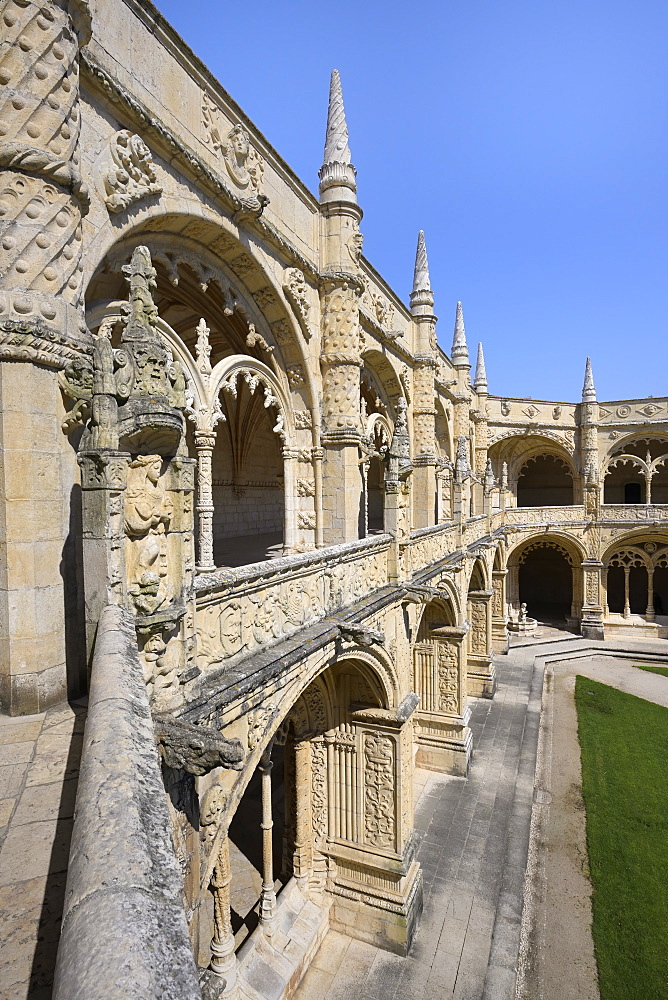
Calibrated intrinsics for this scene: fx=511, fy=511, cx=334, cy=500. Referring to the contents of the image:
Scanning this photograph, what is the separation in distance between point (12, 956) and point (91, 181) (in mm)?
5338

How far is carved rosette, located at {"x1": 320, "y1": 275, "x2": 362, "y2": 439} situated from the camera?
9227 mm

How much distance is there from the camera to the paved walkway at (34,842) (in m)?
1.30

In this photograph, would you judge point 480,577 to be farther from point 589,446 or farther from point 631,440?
point 631,440

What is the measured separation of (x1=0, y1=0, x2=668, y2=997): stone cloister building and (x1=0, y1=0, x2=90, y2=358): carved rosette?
0.05ft

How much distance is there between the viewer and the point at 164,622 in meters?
2.93

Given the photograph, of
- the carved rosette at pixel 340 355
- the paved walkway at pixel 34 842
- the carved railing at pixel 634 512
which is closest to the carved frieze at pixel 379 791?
the carved rosette at pixel 340 355

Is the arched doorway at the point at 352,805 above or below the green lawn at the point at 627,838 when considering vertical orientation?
above

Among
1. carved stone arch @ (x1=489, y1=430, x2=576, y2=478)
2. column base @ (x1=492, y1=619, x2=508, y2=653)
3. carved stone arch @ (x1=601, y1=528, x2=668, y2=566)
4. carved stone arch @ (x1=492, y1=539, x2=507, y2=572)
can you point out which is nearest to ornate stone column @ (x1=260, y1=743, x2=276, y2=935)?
column base @ (x1=492, y1=619, x2=508, y2=653)

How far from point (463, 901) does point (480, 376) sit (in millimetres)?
21842

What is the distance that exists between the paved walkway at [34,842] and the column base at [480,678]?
17907 mm

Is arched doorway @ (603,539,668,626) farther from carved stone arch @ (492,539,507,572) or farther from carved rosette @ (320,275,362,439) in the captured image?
carved rosette @ (320,275,362,439)

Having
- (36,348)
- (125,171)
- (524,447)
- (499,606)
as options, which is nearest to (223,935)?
(36,348)

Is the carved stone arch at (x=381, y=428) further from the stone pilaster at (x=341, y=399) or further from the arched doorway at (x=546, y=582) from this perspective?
the arched doorway at (x=546, y=582)

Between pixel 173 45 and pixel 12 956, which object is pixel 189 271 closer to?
pixel 173 45
